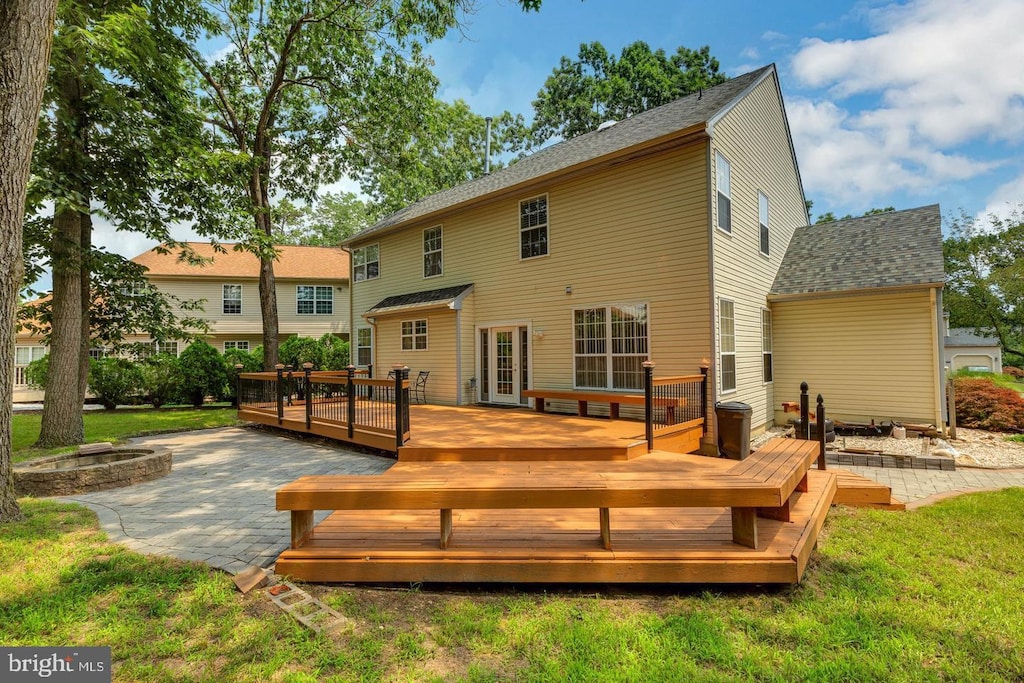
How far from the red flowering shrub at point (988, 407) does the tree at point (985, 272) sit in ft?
50.9

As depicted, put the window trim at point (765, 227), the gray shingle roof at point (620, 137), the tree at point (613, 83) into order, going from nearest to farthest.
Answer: the gray shingle roof at point (620, 137), the window trim at point (765, 227), the tree at point (613, 83)

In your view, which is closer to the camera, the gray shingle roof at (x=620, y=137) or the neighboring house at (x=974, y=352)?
the gray shingle roof at (x=620, y=137)

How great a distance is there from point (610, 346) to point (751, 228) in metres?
4.61

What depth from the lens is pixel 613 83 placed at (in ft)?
88.4

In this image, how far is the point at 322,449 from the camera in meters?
9.26

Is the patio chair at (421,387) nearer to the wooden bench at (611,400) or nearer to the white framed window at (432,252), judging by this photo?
the white framed window at (432,252)

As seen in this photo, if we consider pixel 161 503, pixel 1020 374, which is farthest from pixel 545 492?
pixel 1020 374

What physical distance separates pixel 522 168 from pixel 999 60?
45.3 feet

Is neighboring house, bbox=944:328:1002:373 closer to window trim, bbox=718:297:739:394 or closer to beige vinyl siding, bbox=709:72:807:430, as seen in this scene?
beige vinyl siding, bbox=709:72:807:430

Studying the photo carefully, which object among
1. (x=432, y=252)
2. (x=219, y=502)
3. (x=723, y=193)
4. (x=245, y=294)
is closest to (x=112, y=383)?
(x=245, y=294)

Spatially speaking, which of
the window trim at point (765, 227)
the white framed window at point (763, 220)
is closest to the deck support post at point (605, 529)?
the window trim at point (765, 227)

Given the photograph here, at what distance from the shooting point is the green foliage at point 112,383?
50.4 feet

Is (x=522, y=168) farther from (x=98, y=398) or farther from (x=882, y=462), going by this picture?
(x=98, y=398)

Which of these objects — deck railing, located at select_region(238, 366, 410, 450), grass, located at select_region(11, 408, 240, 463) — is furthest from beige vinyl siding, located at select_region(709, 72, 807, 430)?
grass, located at select_region(11, 408, 240, 463)
